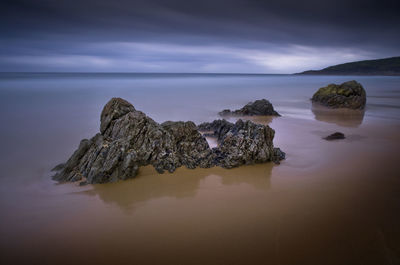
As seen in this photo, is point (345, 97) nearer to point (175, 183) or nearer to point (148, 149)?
point (148, 149)

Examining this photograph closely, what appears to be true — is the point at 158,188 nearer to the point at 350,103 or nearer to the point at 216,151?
the point at 216,151

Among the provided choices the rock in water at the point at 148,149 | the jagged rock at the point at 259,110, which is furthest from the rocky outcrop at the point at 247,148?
the jagged rock at the point at 259,110

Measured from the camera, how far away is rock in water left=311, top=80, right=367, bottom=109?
14.5 metres

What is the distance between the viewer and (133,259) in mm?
2740

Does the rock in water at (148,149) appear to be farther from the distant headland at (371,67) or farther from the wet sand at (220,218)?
the distant headland at (371,67)

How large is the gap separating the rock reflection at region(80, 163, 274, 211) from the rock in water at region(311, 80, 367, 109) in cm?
1227

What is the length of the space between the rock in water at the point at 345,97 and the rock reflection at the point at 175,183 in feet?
40.3

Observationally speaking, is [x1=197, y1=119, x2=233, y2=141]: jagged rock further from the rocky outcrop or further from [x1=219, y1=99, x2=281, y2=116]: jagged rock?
[x1=219, y1=99, x2=281, y2=116]: jagged rock

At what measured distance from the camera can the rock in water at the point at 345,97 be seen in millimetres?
14516

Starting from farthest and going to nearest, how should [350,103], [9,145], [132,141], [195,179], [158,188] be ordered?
[350,103] < [9,145] < [132,141] < [195,179] < [158,188]

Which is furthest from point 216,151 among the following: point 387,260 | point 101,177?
point 387,260

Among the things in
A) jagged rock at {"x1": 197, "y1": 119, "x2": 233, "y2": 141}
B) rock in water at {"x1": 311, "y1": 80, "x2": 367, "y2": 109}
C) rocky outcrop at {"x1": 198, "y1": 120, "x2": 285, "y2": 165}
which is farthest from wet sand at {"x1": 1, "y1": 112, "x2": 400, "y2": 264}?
rock in water at {"x1": 311, "y1": 80, "x2": 367, "y2": 109}

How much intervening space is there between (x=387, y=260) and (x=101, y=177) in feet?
14.8

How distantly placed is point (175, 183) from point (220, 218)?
54.5 inches
